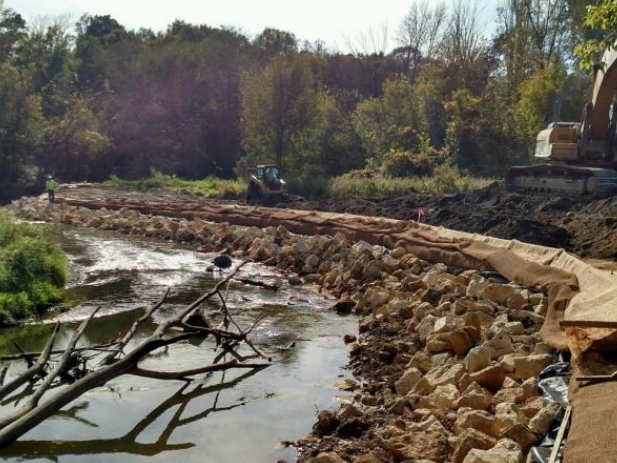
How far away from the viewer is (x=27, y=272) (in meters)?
12.2

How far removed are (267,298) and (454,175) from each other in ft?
52.2

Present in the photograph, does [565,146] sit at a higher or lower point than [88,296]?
higher

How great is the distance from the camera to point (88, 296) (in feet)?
42.4

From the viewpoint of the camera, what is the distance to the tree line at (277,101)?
1223 inches

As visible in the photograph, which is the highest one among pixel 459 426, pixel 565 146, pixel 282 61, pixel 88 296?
pixel 282 61

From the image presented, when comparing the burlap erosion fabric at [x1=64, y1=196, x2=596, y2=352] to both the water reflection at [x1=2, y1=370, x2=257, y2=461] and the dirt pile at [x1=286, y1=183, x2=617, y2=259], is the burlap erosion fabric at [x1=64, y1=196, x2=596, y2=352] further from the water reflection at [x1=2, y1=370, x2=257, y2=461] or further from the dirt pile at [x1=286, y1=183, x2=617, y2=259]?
the water reflection at [x1=2, y1=370, x2=257, y2=461]

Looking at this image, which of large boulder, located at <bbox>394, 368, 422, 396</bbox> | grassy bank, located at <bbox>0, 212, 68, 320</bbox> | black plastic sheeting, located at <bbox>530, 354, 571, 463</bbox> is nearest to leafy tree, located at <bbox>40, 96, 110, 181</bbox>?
grassy bank, located at <bbox>0, 212, 68, 320</bbox>

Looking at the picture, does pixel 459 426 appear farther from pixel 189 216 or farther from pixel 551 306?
pixel 189 216

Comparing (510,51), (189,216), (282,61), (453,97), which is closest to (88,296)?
(189,216)

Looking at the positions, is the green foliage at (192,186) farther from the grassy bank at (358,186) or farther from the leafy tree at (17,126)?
the leafy tree at (17,126)

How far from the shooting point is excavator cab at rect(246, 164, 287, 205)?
24844mm

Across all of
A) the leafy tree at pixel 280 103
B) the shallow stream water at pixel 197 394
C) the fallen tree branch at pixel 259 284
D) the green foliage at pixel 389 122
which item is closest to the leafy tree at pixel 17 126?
the leafy tree at pixel 280 103

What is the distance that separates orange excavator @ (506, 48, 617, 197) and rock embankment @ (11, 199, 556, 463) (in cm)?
718

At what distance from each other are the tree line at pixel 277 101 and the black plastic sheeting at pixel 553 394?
17550 mm
